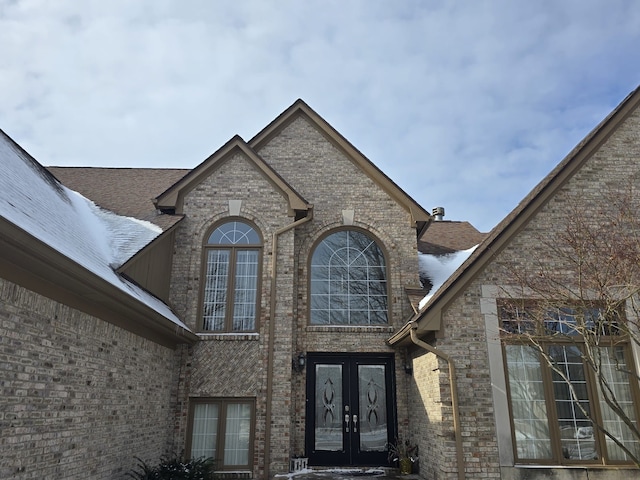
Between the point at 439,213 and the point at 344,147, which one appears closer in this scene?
the point at 344,147

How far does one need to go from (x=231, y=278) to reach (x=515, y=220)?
6098mm

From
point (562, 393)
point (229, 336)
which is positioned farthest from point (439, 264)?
point (229, 336)

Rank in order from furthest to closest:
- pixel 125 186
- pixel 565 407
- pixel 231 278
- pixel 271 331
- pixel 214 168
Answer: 1. pixel 125 186
2. pixel 214 168
3. pixel 231 278
4. pixel 271 331
5. pixel 565 407

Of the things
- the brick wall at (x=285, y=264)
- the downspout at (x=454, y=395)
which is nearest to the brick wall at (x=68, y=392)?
the brick wall at (x=285, y=264)

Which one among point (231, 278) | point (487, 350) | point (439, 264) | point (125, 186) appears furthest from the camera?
point (125, 186)

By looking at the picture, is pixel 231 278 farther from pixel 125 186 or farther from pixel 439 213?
pixel 439 213

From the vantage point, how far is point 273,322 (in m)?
11.0

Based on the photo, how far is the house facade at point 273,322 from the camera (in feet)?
21.1

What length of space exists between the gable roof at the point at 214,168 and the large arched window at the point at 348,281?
51.5 inches

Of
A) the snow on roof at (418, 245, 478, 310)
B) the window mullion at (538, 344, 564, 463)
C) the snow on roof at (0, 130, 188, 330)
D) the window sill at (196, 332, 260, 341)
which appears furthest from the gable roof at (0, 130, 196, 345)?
the window mullion at (538, 344, 564, 463)

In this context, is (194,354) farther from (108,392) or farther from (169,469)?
(108,392)

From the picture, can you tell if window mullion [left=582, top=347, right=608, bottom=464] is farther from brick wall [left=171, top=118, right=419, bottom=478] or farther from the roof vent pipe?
the roof vent pipe

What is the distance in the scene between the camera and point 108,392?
7672mm

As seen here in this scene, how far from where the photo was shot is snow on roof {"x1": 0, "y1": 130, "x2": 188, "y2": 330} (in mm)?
6180
